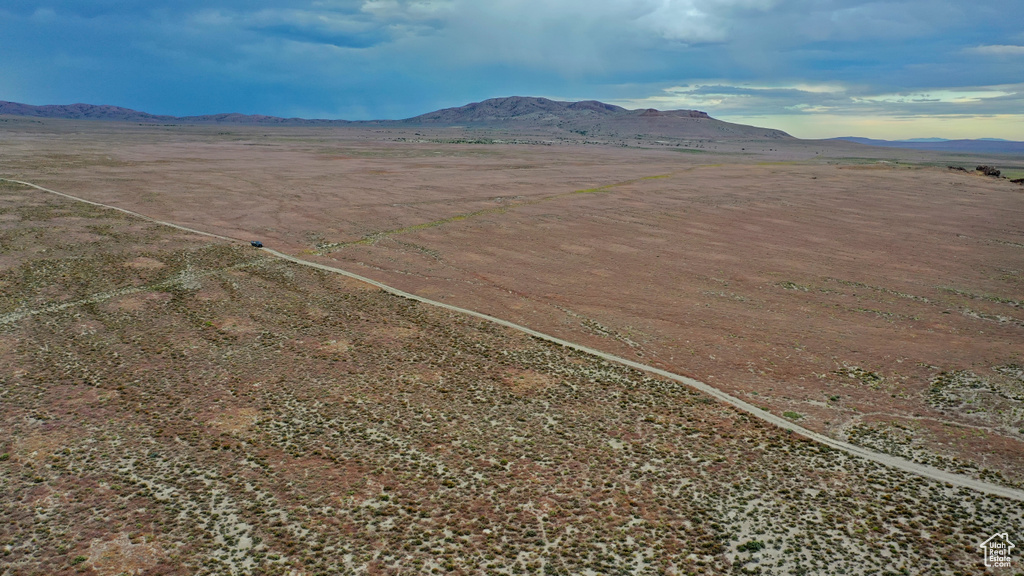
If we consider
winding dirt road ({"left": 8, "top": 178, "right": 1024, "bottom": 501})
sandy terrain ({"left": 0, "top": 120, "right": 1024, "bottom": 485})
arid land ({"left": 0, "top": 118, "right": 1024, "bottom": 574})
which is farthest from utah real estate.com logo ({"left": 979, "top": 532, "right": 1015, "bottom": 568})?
sandy terrain ({"left": 0, "top": 120, "right": 1024, "bottom": 485})

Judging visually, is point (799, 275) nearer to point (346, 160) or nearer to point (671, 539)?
point (671, 539)

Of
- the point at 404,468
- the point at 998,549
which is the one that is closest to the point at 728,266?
the point at 998,549

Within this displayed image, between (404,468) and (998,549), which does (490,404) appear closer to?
(404,468)

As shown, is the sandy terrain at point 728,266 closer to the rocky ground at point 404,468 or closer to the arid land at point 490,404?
the arid land at point 490,404

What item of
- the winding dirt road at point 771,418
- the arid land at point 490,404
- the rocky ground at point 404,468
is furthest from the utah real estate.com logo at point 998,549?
the winding dirt road at point 771,418

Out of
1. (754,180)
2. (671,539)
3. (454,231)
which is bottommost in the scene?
(671,539)

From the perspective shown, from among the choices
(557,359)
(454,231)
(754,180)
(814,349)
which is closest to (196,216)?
(454,231)

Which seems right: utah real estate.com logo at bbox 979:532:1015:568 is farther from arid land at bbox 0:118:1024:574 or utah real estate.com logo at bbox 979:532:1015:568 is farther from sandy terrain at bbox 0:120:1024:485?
sandy terrain at bbox 0:120:1024:485
